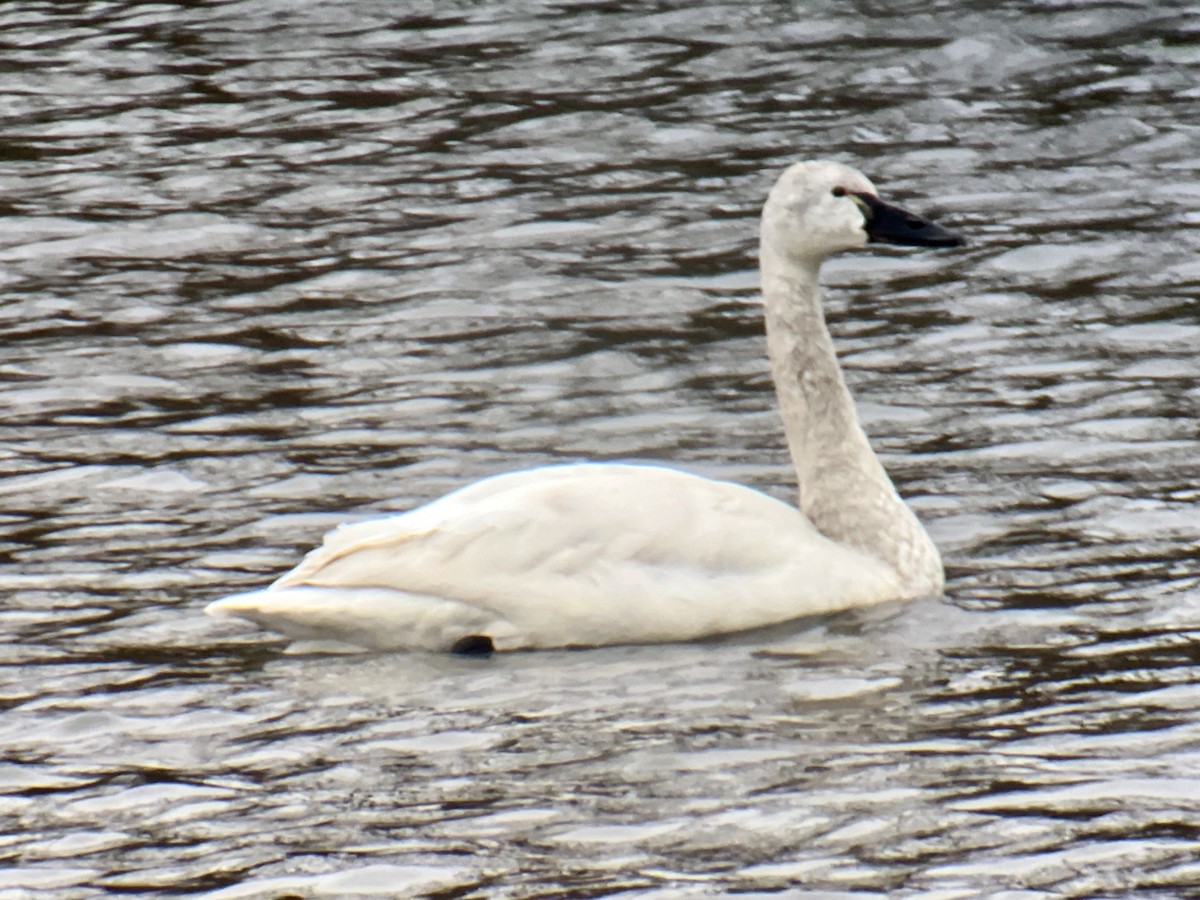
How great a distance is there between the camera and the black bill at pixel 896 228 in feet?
28.8

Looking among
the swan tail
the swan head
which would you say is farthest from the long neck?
the swan tail

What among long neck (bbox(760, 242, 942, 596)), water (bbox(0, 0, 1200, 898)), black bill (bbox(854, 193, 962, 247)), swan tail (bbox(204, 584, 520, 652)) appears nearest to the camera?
water (bbox(0, 0, 1200, 898))

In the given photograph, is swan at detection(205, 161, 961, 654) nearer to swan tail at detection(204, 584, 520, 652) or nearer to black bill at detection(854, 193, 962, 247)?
swan tail at detection(204, 584, 520, 652)

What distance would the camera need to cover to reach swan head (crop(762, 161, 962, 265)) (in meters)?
8.74

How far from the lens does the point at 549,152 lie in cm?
1489

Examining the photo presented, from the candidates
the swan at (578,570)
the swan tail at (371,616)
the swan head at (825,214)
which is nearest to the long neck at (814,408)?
the swan head at (825,214)

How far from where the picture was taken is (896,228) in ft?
28.9

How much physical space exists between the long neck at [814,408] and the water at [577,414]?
44cm

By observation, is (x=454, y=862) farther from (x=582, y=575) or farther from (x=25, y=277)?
(x=25, y=277)

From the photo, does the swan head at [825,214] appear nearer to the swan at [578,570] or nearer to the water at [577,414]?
the swan at [578,570]

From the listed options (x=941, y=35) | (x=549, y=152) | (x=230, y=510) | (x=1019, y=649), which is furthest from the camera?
(x=941, y=35)

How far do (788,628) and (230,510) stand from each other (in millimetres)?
2342

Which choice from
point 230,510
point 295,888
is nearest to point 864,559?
point 230,510

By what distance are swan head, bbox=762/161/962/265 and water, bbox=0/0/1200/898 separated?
111 cm
